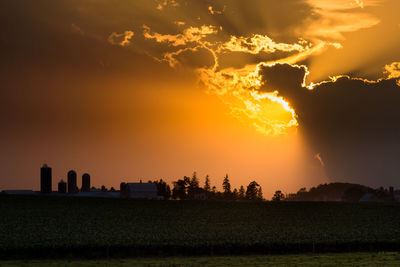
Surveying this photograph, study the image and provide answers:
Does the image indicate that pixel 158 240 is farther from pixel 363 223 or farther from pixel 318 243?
pixel 363 223

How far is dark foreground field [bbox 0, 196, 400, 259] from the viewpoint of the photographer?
49500mm

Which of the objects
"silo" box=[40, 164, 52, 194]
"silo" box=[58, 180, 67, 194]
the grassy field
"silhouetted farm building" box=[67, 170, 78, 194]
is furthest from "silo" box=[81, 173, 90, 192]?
the grassy field

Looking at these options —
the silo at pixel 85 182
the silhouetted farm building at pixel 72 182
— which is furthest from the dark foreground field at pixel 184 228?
the silo at pixel 85 182

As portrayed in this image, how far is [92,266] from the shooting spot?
41844 mm

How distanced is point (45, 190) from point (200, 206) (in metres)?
71.8

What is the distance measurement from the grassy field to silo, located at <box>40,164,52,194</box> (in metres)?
108

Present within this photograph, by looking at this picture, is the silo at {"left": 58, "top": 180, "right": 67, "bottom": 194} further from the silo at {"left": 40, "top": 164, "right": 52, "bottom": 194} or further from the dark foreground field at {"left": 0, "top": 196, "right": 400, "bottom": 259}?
the dark foreground field at {"left": 0, "top": 196, "right": 400, "bottom": 259}

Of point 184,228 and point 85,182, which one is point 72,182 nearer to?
point 85,182

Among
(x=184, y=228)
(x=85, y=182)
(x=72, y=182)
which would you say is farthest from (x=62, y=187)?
(x=184, y=228)

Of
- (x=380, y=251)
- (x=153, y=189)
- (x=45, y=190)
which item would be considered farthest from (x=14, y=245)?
(x=153, y=189)

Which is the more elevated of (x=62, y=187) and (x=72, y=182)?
(x=72, y=182)

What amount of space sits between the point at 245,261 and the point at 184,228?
19.9 meters

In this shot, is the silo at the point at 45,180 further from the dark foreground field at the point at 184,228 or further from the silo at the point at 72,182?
the dark foreground field at the point at 184,228

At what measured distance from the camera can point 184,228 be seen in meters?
64.0
